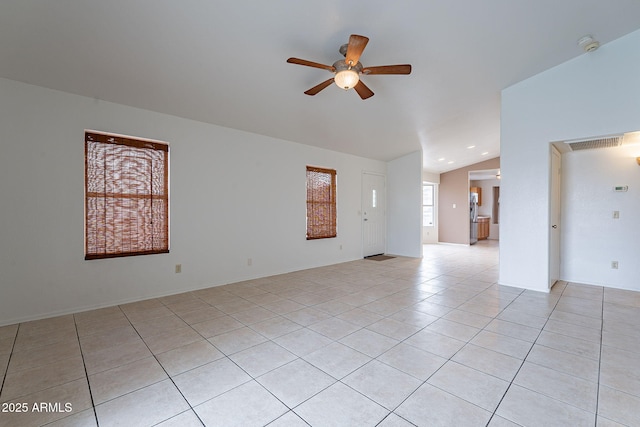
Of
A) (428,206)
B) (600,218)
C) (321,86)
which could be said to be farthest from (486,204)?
(321,86)

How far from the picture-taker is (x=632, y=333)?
8.66 ft

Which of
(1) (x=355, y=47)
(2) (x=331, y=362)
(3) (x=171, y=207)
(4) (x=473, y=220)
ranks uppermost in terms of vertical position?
(1) (x=355, y=47)

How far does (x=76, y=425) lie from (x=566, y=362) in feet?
10.7

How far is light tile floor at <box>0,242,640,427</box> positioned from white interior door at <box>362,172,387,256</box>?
127 inches

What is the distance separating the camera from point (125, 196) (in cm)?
354

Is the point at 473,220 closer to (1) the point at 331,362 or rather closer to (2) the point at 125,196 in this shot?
(1) the point at 331,362

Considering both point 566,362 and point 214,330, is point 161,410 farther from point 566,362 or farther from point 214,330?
point 566,362

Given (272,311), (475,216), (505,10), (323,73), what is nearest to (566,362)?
(272,311)

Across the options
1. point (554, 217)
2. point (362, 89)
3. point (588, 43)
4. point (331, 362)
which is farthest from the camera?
point (554, 217)

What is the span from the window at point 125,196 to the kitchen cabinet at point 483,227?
10.3 meters

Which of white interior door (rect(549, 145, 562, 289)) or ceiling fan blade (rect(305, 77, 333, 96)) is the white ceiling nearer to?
ceiling fan blade (rect(305, 77, 333, 96))

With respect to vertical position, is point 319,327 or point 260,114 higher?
point 260,114

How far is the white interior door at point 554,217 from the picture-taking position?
405cm

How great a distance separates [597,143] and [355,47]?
160 inches
